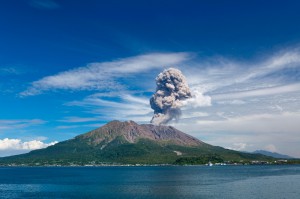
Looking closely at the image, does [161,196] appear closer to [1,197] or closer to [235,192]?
[235,192]

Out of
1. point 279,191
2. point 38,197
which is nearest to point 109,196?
point 38,197

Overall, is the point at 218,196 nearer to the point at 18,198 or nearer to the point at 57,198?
the point at 57,198

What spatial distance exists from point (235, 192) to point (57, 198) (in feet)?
176

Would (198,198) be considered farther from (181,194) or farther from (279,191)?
(279,191)

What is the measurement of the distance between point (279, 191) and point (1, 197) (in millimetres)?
85502

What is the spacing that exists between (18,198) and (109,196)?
90.5 ft

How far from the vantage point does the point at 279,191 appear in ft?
355

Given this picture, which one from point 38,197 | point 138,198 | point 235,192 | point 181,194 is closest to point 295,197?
point 235,192

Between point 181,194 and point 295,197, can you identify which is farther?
point 181,194

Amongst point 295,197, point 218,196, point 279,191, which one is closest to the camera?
point 295,197

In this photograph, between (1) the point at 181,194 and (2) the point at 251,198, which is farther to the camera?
(1) the point at 181,194

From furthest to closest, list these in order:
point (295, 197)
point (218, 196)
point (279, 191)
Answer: point (279, 191), point (218, 196), point (295, 197)

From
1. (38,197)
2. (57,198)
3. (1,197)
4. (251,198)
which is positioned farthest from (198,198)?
(1,197)

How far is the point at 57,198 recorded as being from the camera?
10556cm
